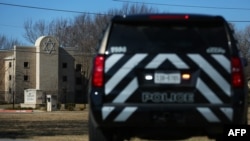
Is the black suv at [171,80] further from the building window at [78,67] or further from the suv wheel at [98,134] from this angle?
the building window at [78,67]

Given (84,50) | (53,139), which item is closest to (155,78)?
(53,139)

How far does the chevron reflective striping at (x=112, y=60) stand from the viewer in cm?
678

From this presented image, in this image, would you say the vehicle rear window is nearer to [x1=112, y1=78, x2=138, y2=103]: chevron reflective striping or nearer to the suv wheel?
[x1=112, y1=78, x2=138, y2=103]: chevron reflective striping

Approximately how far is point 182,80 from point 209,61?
16.6 inches

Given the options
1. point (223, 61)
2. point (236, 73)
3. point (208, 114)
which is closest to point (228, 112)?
point (208, 114)

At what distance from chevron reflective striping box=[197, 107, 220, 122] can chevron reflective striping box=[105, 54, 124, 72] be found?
1207 mm

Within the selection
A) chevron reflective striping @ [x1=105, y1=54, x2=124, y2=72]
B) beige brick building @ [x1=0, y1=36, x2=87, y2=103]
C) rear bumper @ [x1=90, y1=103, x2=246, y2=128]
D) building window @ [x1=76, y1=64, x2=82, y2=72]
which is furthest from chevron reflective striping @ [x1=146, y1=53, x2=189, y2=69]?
building window @ [x1=76, y1=64, x2=82, y2=72]

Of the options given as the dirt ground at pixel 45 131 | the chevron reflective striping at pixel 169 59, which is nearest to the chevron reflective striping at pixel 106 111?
the chevron reflective striping at pixel 169 59

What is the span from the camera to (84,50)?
8194 centimetres

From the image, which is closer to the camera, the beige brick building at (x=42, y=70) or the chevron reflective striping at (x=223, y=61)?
the chevron reflective striping at (x=223, y=61)

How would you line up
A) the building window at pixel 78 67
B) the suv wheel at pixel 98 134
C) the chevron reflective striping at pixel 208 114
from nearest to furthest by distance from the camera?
the chevron reflective striping at pixel 208 114, the suv wheel at pixel 98 134, the building window at pixel 78 67

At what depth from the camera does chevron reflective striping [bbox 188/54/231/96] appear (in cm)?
668

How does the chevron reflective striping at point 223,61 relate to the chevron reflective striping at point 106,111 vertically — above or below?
above

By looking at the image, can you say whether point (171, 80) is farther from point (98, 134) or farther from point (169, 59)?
point (98, 134)
